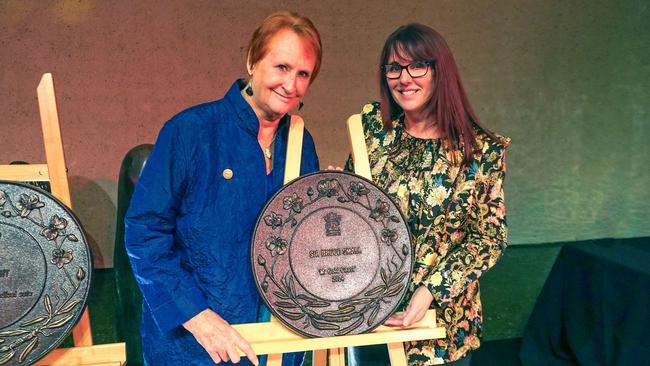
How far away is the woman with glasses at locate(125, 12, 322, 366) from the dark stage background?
2.59 meters

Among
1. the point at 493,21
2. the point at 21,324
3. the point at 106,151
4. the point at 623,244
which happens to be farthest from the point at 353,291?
the point at 493,21

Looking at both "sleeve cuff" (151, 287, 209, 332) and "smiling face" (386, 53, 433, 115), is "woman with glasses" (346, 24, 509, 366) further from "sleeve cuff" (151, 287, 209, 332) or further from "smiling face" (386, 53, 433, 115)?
"sleeve cuff" (151, 287, 209, 332)

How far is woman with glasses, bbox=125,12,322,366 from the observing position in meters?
1.18

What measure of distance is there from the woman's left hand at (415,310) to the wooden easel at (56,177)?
71 centimetres

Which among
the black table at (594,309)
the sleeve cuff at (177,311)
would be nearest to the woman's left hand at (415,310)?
the sleeve cuff at (177,311)

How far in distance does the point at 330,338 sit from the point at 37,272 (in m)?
0.67

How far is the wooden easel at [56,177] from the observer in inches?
53.1

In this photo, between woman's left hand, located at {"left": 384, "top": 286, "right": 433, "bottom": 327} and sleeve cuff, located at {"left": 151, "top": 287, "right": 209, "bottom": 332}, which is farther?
woman's left hand, located at {"left": 384, "top": 286, "right": 433, "bottom": 327}

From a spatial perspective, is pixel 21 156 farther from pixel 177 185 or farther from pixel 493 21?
pixel 493 21

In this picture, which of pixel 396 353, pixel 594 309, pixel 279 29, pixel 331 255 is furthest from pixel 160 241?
pixel 594 309

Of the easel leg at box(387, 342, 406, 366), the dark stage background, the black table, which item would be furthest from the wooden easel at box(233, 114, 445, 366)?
the dark stage background

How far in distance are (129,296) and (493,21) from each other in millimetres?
3839

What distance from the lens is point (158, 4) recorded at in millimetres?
4074

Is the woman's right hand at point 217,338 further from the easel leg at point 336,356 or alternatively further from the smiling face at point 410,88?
the smiling face at point 410,88
